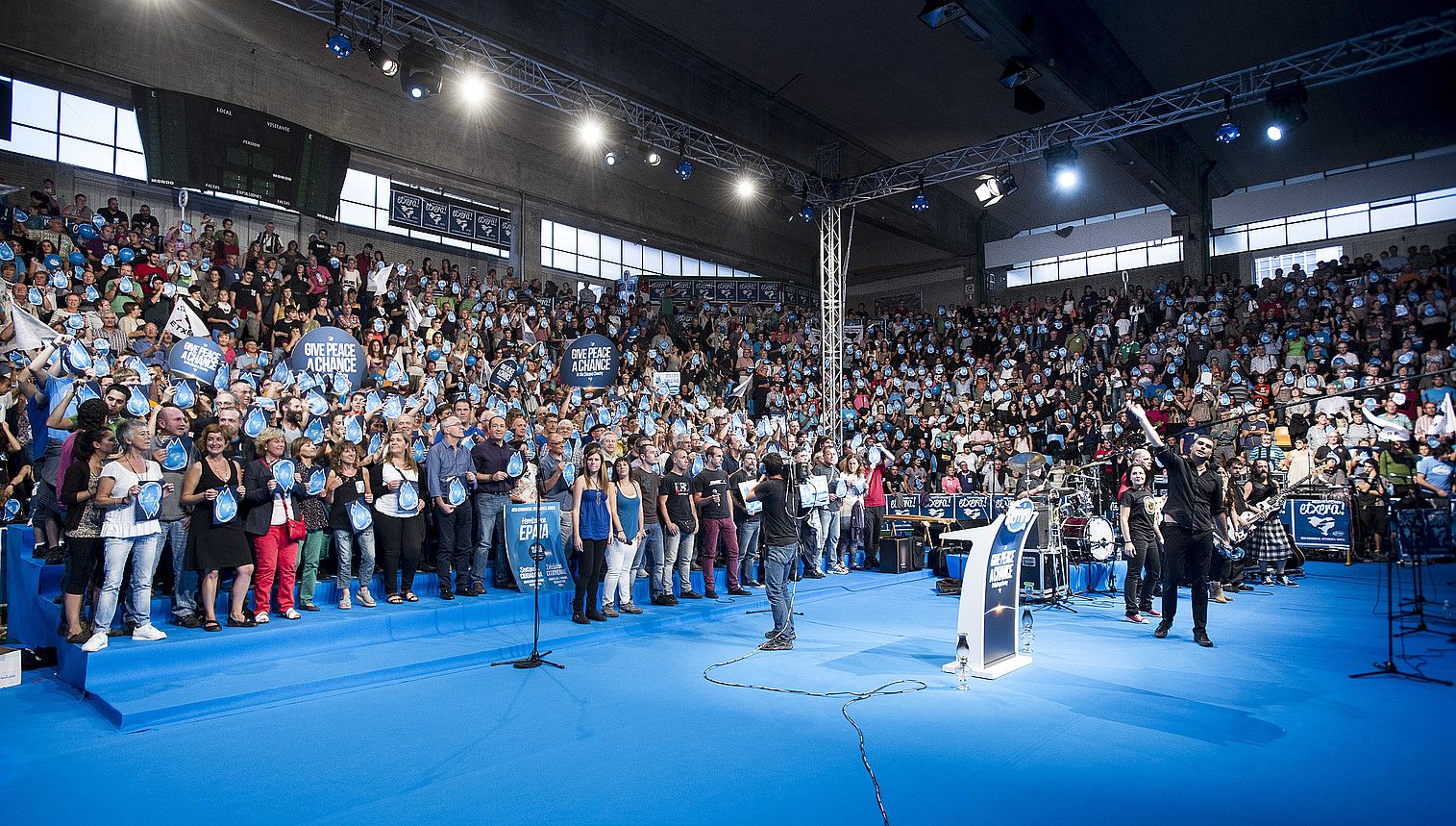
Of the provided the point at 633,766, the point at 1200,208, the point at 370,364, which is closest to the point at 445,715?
the point at 633,766

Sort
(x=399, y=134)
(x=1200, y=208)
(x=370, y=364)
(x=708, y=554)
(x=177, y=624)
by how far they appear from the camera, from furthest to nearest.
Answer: (x=1200, y=208) → (x=399, y=134) → (x=370, y=364) → (x=708, y=554) → (x=177, y=624)

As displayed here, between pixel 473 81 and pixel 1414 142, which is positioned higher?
pixel 473 81

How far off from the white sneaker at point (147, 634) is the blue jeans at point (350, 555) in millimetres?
1656

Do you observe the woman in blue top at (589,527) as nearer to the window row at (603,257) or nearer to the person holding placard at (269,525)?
the person holding placard at (269,525)

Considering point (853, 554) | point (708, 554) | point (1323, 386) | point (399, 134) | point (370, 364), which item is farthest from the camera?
point (399, 134)

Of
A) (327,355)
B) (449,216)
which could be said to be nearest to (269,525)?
(327,355)

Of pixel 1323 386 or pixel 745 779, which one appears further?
pixel 1323 386

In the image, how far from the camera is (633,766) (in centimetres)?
442

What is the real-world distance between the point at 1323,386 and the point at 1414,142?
13074 millimetres

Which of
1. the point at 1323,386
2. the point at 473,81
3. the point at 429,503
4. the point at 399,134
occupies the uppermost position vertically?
the point at 399,134

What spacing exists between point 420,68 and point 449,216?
8480 mm

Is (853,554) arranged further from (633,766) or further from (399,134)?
(399,134)

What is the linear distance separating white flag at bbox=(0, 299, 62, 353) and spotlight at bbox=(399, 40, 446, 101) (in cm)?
624

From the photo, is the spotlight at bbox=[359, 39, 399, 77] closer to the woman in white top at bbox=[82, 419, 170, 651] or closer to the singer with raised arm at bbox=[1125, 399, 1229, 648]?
the woman in white top at bbox=[82, 419, 170, 651]
